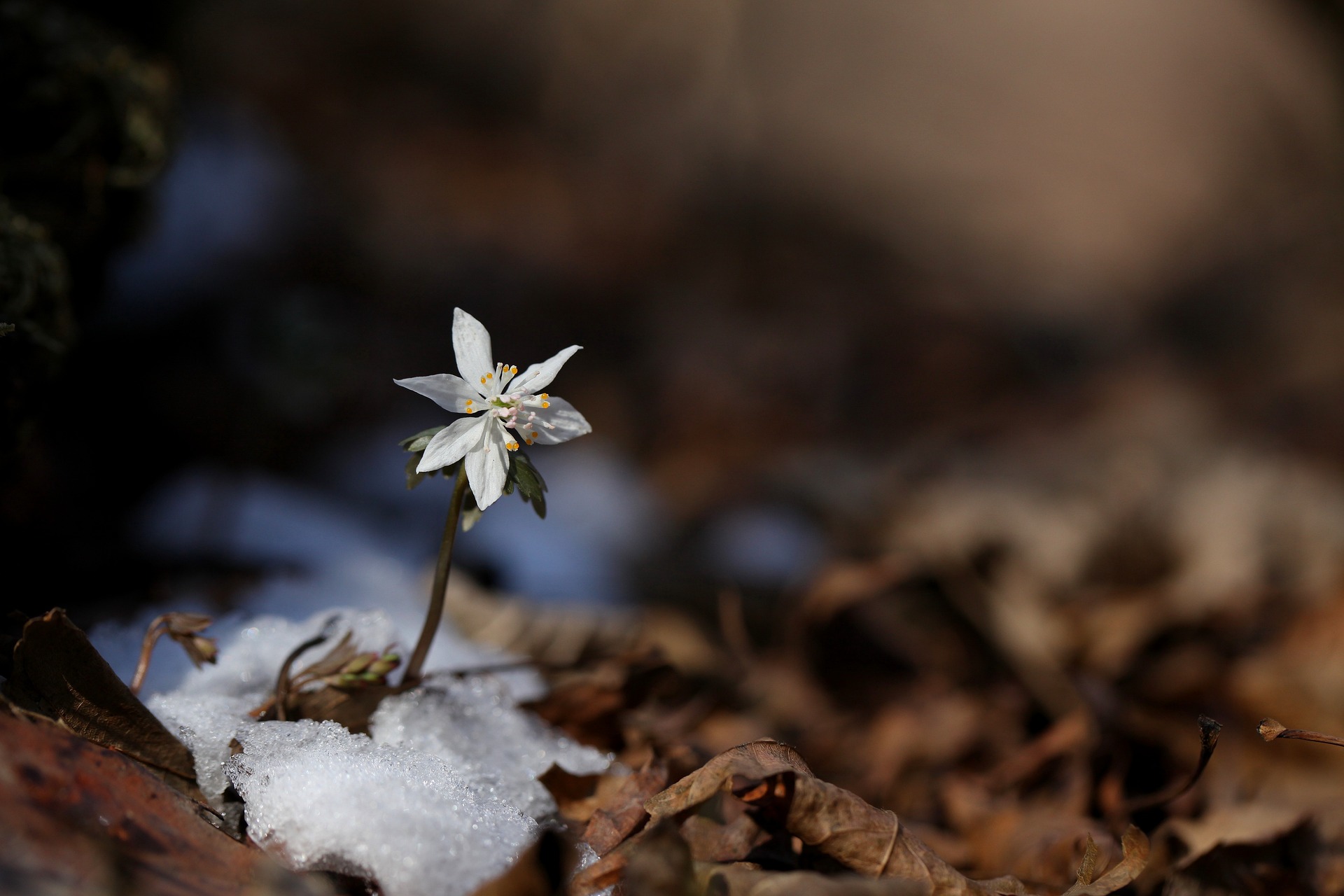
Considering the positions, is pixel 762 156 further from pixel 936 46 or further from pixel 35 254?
pixel 35 254

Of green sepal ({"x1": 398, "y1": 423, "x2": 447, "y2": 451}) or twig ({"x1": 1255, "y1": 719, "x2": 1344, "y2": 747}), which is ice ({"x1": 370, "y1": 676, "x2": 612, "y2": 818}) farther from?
twig ({"x1": 1255, "y1": 719, "x2": 1344, "y2": 747})

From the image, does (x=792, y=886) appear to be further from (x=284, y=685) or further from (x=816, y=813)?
(x=284, y=685)

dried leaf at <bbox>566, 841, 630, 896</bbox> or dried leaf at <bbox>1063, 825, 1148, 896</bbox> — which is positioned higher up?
dried leaf at <bbox>566, 841, 630, 896</bbox>

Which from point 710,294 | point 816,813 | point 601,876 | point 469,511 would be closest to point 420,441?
point 469,511

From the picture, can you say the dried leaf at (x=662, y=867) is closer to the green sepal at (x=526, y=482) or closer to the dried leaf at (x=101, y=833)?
the dried leaf at (x=101, y=833)

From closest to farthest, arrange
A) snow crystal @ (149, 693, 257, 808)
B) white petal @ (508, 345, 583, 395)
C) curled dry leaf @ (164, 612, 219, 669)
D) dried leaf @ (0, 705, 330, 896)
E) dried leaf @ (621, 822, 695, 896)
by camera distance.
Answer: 1. dried leaf @ (0, 705, 330, 896)
2. dried leaf @ (621, 822, 695, 896)
3. snow crystal @ (149, 693, 257, 808)
4. white petal @ (508, 345, 583, 395)
5. curled dry leaf @ (164, 612, 219, 669)

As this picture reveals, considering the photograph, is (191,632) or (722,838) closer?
(722,838)

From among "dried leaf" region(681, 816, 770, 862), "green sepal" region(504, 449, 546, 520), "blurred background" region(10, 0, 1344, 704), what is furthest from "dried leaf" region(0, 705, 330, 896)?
"blurred background" region(10, 0, 1344, 704)
